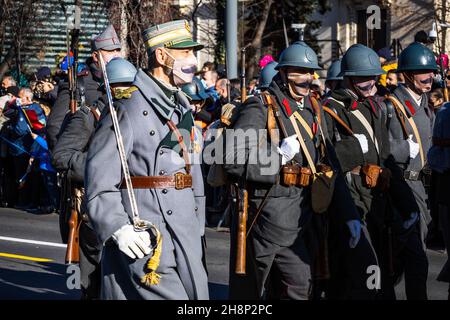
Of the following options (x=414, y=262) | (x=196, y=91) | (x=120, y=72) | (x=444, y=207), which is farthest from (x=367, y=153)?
(x=196, y=91)

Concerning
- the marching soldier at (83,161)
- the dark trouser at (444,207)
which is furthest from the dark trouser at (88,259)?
the dark trouser at (444,207)

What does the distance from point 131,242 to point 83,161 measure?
269cm

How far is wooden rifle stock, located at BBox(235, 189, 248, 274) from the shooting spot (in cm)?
755

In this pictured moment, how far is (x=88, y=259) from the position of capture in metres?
8.38

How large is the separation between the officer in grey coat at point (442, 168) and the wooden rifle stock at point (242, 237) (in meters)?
1.34

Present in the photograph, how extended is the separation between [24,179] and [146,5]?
4.63 meters

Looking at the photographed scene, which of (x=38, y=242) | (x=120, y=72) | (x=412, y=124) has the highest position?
(x=120, y=72)

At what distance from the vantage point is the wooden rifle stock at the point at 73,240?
830 cm

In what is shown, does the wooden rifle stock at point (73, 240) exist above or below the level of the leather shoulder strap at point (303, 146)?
below

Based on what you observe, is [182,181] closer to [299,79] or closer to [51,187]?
[299,79]

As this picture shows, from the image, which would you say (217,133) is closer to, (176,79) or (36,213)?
(176,79)

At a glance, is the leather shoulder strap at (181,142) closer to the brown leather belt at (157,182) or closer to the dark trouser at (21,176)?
the brown leather belt at (157,182)
